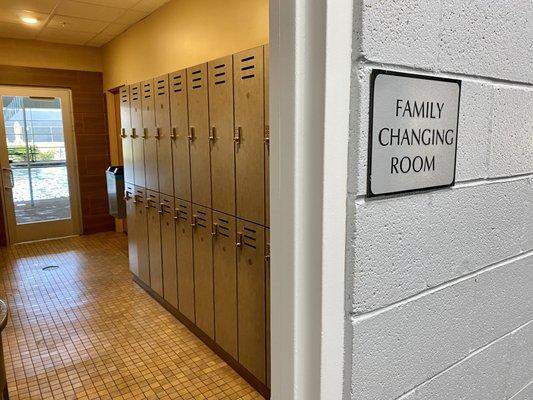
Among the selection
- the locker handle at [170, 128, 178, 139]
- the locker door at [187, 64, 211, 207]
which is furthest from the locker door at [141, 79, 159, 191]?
the locker door at [187, 64, 211, 207]

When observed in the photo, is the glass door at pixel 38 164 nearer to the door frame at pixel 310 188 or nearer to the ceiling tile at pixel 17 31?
the ceiling tile at pixel 17 31

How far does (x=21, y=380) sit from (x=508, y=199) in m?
2.98

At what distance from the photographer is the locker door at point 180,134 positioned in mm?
2945

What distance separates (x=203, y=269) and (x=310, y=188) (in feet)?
7.94

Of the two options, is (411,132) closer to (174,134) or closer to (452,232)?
(452,232)

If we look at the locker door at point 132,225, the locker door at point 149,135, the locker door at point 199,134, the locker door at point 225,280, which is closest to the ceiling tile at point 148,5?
the locker door at point 149,135

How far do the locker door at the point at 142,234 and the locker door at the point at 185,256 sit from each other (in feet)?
2.34

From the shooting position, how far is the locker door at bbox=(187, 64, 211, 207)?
8.84 feet

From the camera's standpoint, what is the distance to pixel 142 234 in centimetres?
393

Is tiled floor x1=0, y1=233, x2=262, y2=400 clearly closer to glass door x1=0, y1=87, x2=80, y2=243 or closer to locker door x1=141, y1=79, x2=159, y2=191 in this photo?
locker door x1=141, y1=79, x2=159, y2=191

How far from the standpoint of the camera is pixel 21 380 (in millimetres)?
2578

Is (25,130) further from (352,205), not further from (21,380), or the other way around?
(352,205)

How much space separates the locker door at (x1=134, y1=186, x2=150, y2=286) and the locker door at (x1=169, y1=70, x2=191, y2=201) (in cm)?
81

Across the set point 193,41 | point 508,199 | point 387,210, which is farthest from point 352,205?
point 193,41
